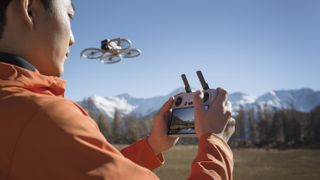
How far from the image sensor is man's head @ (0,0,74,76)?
4.57ft

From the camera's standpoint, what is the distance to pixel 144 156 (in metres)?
2.26

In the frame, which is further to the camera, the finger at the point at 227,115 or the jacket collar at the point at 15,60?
the finger at the point at 227,115

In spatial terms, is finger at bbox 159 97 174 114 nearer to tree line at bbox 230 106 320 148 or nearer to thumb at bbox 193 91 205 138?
thumb at bbox 193 91 205 138

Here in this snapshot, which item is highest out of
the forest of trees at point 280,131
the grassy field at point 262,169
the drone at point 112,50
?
the drone at point 112,50

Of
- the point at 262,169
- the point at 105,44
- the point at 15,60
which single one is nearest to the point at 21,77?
the point at 15,60

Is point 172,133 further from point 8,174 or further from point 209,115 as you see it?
point 8,174

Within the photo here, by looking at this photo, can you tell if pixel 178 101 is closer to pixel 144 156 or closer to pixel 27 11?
pixel 144 156

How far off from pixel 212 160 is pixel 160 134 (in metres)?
0.89

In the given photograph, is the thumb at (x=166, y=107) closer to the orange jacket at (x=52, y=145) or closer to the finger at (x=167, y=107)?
the finger at (x=167, y=107)

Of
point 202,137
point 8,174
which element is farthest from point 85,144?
point 202,137

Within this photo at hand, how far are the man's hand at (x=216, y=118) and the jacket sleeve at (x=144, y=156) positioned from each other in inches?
26.9

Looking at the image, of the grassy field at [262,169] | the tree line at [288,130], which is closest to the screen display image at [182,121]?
the grassy field at [262,169]

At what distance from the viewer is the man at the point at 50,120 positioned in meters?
1.04

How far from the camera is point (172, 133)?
2.22m
